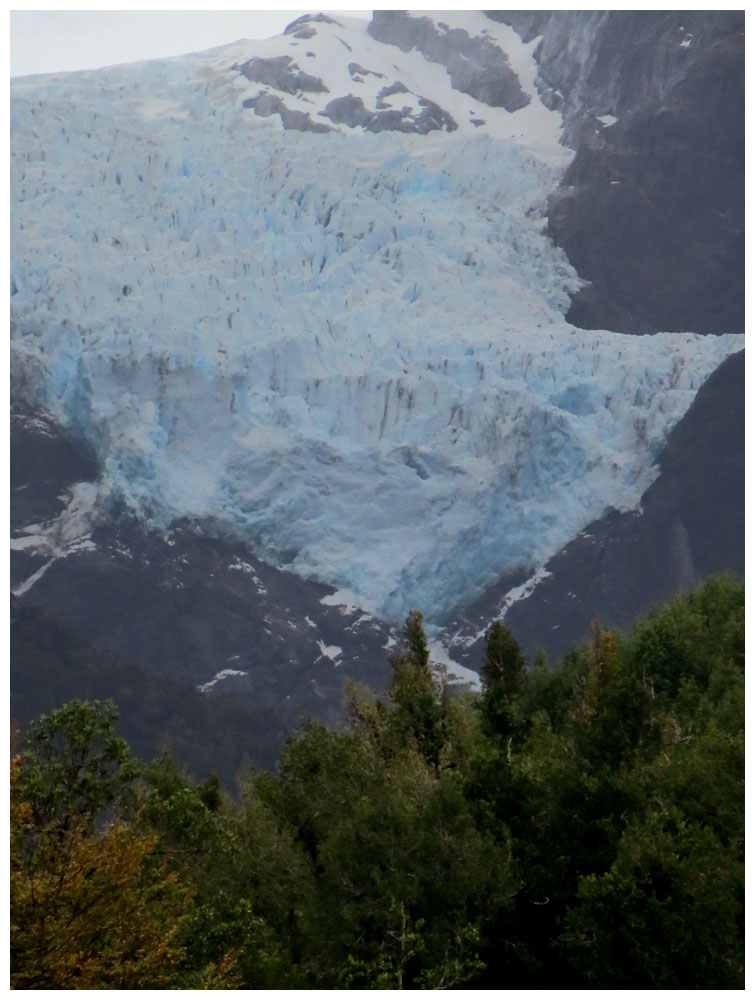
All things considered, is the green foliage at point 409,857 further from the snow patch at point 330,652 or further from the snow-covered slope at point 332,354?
the snow patch at point 330,652

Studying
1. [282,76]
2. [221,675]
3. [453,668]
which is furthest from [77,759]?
[282,76]

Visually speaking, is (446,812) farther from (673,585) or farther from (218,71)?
(218,71)

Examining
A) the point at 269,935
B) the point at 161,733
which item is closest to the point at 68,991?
the point at 269,935

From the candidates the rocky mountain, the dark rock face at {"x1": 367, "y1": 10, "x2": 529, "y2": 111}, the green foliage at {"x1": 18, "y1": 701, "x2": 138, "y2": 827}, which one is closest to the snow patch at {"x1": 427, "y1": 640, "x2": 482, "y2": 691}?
the rocky mountain

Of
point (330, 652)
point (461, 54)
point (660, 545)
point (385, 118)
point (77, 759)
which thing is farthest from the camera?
point (461, 54)

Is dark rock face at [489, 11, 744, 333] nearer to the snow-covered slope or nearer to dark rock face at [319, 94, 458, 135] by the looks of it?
dark rock face at [319, 94, 458, 135]

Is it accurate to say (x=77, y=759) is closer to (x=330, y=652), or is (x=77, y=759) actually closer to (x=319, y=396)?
(x=319, y=396)

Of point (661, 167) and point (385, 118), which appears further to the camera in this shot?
point (661, 167)
